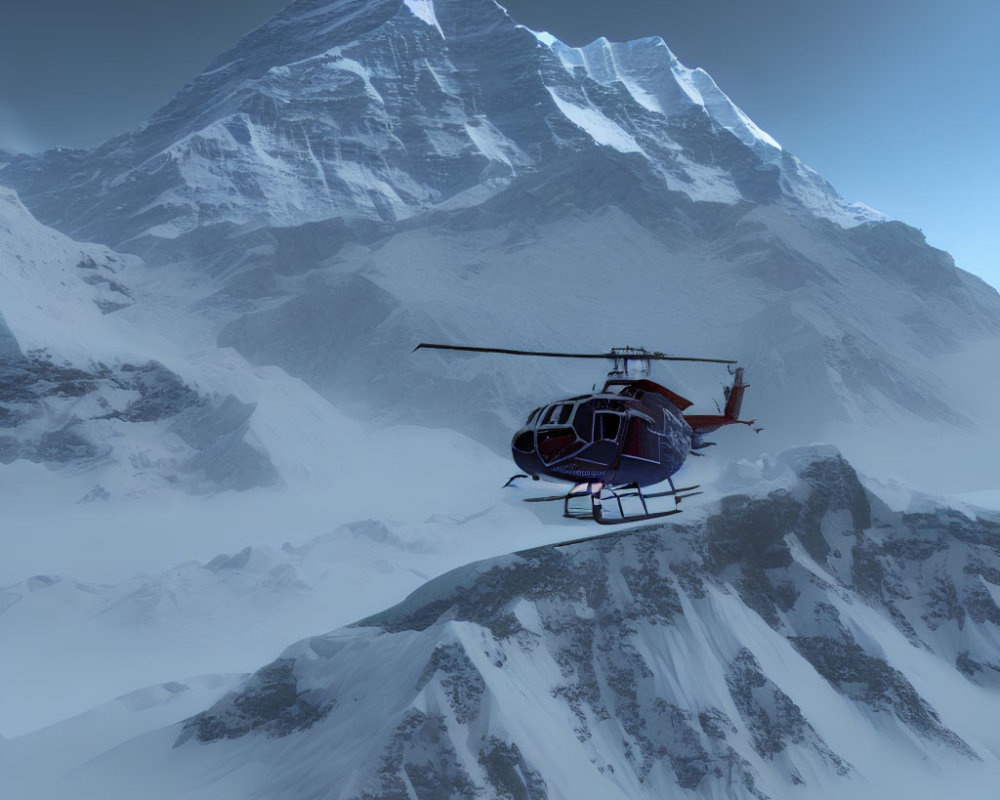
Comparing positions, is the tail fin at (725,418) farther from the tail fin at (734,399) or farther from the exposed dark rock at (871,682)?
the exposed dark rock at (871,682)

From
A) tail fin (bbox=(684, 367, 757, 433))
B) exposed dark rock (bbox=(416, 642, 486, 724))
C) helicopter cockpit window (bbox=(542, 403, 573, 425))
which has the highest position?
tail fin (bbox=(684, 367, 757, 433))

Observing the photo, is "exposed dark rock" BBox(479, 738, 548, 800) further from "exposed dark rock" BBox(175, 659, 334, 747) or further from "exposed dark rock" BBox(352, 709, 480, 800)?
"exposed dark rock" BBox(175, 659, 334, 747)

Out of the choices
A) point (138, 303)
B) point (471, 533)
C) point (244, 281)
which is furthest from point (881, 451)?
point (138, 303)

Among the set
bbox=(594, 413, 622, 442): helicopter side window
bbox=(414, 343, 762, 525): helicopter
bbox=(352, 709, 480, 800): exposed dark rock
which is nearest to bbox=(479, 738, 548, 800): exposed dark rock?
bbox=(352, 709, 480, 800): exposed dark rock

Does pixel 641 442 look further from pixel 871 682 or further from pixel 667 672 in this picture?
pixel 871 682

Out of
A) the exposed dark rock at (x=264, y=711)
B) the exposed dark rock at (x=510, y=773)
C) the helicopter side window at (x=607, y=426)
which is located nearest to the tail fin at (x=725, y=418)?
the helicopter side window at (x=607, y=426)

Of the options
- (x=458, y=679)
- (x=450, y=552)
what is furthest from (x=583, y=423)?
(x=450, y=552)

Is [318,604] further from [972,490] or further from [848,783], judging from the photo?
[972,490]
